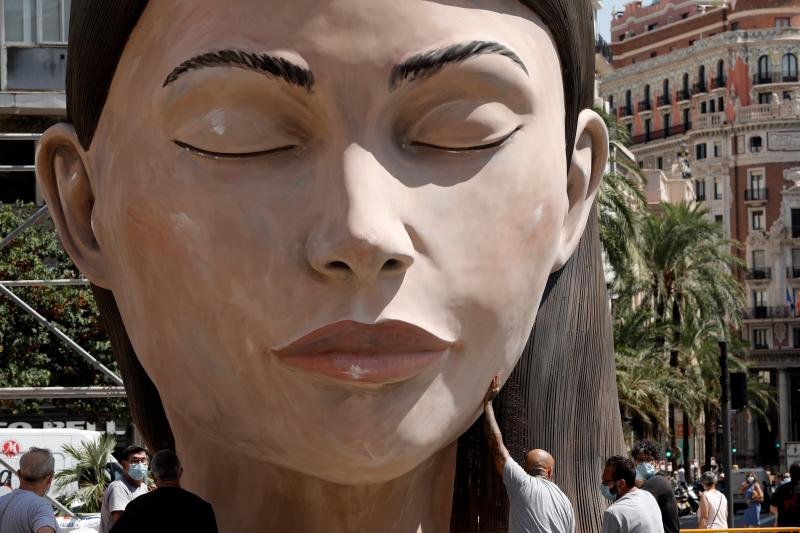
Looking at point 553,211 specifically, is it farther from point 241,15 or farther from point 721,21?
point 721,21

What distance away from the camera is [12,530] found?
224 inches

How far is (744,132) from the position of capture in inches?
2936

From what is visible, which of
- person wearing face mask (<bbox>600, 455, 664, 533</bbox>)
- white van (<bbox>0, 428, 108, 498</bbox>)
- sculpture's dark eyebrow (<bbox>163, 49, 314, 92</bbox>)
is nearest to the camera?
sculpture's dark eyebrow (<bbox>163, 49, 314, 92</bbox>)

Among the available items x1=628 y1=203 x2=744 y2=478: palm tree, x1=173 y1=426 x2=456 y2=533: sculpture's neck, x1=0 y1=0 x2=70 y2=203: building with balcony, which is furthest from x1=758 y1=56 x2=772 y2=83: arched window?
x1=173 y1=426 x2=456 y2=533: sculpture's neck

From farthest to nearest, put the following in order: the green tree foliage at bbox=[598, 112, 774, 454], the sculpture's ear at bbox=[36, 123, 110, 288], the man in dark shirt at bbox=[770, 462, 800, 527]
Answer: the green tree foliage at bbox=[598, 112, 774, 454] → the man in dark shirt at bbox=[770, 462, 800, 527] → the sculpture's ear at bbox=[36, 123, 110, 288]

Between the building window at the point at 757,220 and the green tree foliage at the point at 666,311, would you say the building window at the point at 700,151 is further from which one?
the green tree foliage at the point at 666,311

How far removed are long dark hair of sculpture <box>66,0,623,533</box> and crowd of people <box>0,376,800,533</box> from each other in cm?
7

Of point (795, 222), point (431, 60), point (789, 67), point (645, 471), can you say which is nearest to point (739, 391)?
point (645, 471)

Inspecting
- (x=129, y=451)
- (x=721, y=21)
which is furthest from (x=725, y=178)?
(x=129, y=451)

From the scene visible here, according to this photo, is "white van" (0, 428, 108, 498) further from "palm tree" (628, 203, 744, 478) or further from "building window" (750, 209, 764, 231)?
"building window" (750, 209, 764, 231)

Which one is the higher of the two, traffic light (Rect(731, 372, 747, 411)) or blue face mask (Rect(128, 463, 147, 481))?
blue face mask (Rect(128, 463, 147, 481))

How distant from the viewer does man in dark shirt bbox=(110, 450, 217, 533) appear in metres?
3.10

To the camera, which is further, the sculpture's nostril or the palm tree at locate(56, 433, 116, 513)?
the palm tree at locate(56, 433, 116, 513)

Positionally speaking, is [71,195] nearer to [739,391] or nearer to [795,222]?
[739,391]
